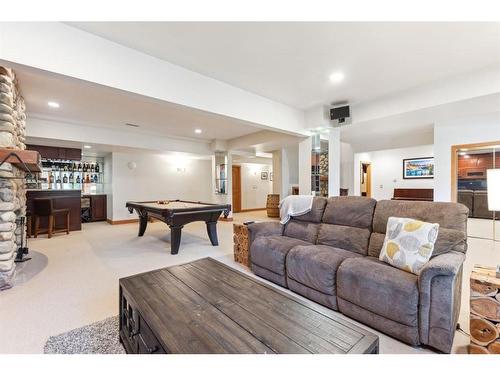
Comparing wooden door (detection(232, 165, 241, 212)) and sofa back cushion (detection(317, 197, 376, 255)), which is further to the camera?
wooden door (detection(232, 165, 241, 212))

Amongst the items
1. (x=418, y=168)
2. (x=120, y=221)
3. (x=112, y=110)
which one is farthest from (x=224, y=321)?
(x=418, y=168)

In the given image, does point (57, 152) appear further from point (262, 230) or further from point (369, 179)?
point (369, 179)

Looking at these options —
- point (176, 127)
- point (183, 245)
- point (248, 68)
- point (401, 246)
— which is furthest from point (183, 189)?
point (401, 246)

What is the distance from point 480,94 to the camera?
296 cm

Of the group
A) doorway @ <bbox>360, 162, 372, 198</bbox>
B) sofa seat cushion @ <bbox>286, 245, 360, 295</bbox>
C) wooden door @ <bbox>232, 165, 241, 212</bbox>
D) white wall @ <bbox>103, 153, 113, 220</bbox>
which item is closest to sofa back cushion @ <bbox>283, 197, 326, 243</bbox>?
sofa seat cushion @ <bbox>286, 245, 360, 295</bbox>

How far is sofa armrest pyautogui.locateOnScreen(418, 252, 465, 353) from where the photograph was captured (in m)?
1.52

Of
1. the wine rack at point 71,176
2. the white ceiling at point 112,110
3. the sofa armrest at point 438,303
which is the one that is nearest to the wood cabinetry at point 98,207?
the wine rack at point 71,176

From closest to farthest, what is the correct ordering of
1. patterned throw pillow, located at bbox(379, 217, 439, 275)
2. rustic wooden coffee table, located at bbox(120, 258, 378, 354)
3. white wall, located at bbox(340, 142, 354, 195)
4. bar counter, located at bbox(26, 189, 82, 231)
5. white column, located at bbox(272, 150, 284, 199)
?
rustic wooden coffee table, located at bbox(120, 258, 378, 354)
patterned throw pillow, located at bbox(379, 217, 439, 275)
bar counter, located at bbox(26, 189, 82, 231)
white column, located at bbox(272, 150, 284, 199)
white wall, located at bbox(340, 142, 354, 195)

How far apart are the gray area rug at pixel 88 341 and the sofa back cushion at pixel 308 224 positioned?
207 centimetres

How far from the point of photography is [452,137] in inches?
187

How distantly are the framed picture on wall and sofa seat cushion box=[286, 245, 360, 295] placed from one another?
25.4 feet

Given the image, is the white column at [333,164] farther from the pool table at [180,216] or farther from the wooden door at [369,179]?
the wooden door at [369,179]

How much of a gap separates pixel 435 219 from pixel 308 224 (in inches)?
50.8

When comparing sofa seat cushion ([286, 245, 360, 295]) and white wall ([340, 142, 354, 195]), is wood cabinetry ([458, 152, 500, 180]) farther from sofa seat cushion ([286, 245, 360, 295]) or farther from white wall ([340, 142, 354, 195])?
sofa seat cushion ([286, 245, 360, 295])
